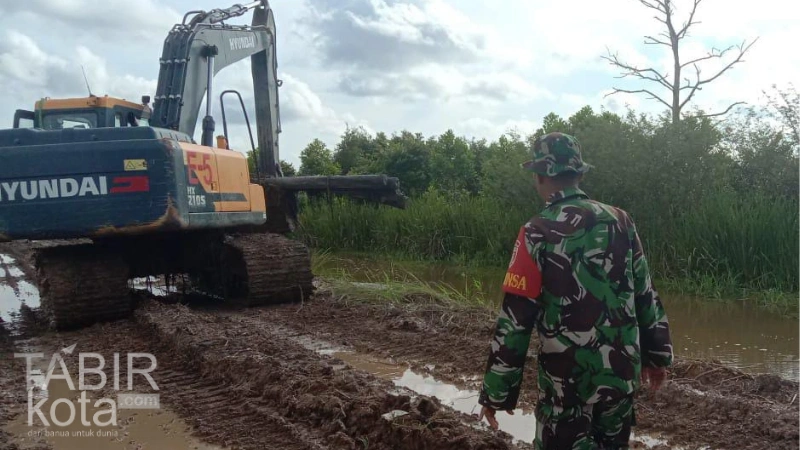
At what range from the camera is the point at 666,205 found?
10625 millimetres

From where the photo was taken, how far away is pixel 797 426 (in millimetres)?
3777

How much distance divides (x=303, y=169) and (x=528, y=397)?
84.7 ft

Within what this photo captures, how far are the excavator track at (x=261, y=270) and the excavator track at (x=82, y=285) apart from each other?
1.29 m

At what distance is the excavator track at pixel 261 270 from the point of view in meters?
7.90

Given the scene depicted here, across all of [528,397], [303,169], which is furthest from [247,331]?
[303,169]

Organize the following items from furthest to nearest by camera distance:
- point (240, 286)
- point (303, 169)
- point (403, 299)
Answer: point (303, 169) → point (240, 286) → point (403, 299)

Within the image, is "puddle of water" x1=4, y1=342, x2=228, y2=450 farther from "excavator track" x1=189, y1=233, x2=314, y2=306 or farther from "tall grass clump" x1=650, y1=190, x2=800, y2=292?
"tall grass clump" x1=650, y1=190, x2=800, y2=292

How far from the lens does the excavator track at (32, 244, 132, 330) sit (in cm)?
693

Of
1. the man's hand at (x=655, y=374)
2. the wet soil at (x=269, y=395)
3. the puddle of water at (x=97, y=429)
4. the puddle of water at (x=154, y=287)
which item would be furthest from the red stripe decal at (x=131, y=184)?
the man's hand at (x=655, y=374)

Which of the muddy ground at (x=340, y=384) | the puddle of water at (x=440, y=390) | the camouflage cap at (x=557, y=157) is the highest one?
the camouflage cap at (x=557, y=157)

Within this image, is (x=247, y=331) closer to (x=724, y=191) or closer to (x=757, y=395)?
(x=757, y=395)

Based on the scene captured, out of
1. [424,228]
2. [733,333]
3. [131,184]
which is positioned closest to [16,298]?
[131,184]

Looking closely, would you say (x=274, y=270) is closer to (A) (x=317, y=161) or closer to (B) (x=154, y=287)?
(B) (x=154, y=287)

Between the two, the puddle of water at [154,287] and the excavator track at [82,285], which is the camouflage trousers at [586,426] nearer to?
the excavator track at [82,285]
